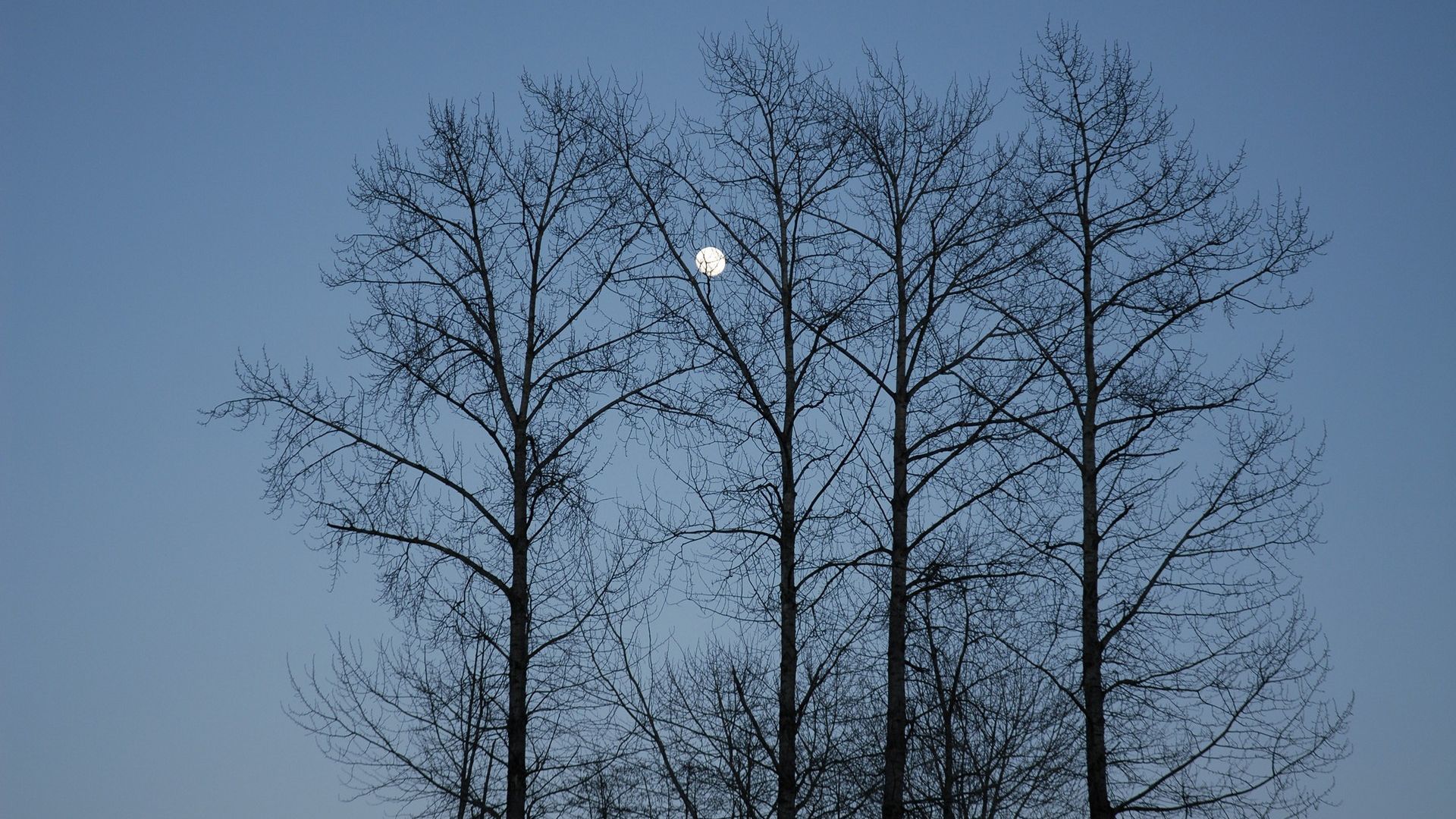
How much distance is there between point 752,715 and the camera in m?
11.5

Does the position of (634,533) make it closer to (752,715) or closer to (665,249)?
(752,715)

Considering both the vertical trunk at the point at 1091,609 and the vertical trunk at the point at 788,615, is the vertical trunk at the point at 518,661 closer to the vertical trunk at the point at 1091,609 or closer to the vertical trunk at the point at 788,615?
the vertical trunk at the point at 788,615

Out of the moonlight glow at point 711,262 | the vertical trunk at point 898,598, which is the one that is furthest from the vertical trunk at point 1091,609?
the moonlight glow at point 711,262

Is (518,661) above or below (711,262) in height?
below

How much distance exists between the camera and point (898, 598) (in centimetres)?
1245

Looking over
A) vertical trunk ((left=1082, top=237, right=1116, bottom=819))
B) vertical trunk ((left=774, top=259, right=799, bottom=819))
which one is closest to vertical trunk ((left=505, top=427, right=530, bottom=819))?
vertical trunk ((left=774, top=259, right=799, bottom=819))

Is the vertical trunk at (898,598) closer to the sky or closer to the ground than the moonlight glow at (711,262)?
closer to the ground

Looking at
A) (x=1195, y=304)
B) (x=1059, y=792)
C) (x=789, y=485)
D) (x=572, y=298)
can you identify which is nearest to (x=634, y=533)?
(x=789, y=485)

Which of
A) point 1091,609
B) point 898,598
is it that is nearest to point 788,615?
point 898,598

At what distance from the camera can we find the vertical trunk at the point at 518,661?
39.4ft

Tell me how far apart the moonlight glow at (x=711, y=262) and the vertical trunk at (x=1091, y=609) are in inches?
161

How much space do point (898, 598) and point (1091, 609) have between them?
2222 mm

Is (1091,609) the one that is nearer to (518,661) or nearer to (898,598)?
(898,598)

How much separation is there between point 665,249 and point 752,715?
4.97m
